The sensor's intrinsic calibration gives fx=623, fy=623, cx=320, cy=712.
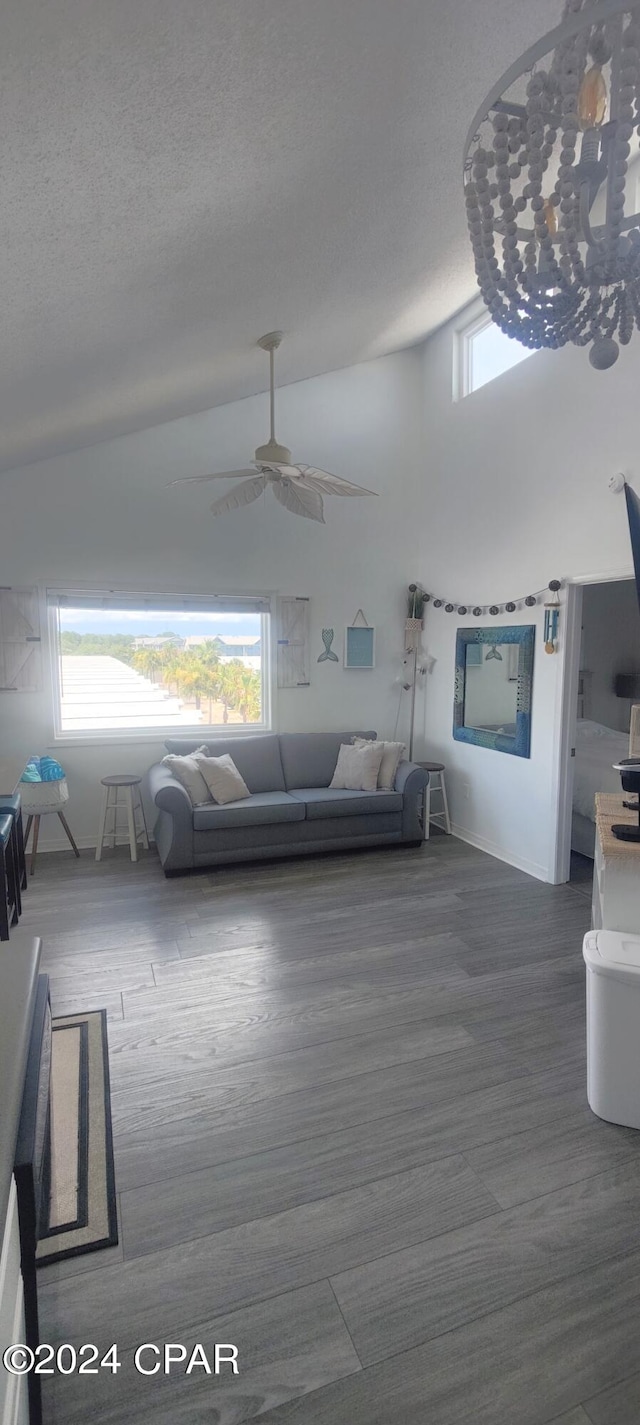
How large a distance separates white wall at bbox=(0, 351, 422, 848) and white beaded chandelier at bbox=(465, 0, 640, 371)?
3.63m

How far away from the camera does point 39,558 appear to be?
184 inches

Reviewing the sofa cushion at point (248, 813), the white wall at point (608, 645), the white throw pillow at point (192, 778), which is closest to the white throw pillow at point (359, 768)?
the sofa cushion at point (248, 813)

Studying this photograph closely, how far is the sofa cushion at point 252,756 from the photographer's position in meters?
5.00

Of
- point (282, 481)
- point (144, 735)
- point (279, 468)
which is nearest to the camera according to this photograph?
point (279, 468)

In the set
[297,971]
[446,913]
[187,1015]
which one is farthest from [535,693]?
[187,1015]

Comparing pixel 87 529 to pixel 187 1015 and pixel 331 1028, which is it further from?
pixel 331 1028

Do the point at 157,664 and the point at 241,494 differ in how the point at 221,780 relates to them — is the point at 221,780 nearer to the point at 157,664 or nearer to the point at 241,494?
the point at 157,664

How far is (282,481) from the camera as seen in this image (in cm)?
364

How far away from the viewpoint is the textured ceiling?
1.45 m

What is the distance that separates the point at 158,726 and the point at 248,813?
1.31 meters

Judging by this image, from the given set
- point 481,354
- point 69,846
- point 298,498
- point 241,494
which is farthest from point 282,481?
point 69,846

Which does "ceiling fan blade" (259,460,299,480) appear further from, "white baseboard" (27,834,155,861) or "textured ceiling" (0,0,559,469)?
"white baseboard" (27,834,155,861)

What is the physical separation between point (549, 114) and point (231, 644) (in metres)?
4.25

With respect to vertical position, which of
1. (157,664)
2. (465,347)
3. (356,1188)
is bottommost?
(356,1188)
